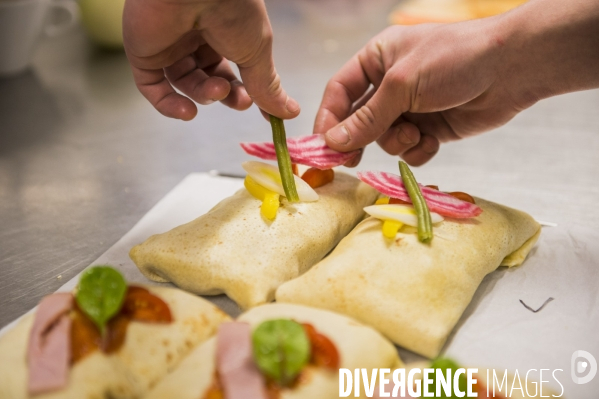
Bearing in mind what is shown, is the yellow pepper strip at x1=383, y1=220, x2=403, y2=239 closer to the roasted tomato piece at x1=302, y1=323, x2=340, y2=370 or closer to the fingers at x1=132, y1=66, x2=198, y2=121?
the roasted tomato piece at x1=302, y1=323, x2=340, y2=370

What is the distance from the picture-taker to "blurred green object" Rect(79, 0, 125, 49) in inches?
180

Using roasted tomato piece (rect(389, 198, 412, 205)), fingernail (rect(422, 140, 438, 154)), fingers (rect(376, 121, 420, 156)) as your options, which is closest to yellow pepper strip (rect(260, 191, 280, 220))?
roasted tomato piece (rect(389, 198, 412, 205))

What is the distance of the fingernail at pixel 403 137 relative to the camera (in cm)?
277

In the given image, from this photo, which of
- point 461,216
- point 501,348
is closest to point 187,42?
point 461,216

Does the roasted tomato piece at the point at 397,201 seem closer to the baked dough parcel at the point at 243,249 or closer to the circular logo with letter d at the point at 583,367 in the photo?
the baked dough parcel at the point at 243,249

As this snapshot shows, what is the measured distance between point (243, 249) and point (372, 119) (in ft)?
2.57

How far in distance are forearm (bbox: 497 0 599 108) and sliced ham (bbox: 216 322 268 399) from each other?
1.54m

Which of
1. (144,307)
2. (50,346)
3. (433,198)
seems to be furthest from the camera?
(433,198)

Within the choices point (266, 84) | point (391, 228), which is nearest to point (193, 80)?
point (266, 84)

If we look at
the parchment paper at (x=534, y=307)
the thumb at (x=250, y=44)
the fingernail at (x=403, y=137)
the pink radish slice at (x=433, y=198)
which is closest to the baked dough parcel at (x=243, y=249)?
the parchment paper at (x=534, y=307)

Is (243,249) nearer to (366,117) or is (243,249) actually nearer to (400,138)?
(366,117)

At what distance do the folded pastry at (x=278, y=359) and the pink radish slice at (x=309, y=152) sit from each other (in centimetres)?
83

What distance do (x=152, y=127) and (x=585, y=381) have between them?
3055 millimetres

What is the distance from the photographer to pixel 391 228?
202cm
